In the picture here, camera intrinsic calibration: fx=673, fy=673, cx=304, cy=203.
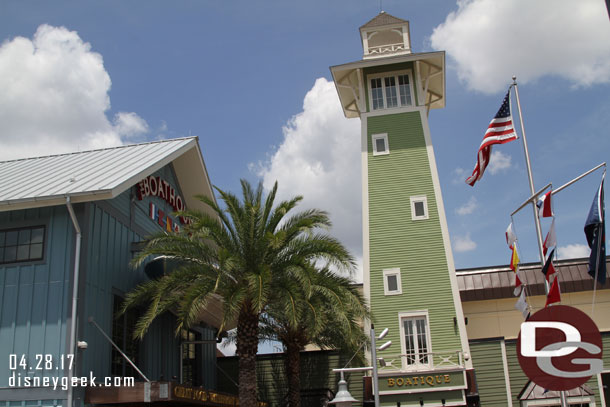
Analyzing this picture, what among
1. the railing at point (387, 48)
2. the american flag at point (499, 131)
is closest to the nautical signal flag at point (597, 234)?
the american flag at point (499, 131)

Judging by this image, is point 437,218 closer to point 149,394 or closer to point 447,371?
point 447,371

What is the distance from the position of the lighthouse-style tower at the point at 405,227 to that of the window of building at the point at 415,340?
0.04 meters

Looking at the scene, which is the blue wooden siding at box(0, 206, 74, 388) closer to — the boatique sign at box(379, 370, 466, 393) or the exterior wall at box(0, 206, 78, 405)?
the exterior wall at box(0, 206, 78, 405)

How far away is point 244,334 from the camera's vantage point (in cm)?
2142

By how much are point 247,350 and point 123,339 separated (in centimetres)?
419

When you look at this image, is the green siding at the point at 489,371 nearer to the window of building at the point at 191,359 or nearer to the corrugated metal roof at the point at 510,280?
the corrugated metal roof at the point at 510,280

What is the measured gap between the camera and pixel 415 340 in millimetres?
28453

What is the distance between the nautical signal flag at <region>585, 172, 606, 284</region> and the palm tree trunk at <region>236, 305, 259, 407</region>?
10.1 meters

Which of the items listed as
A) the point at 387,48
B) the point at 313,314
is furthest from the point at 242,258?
the point at 387,48

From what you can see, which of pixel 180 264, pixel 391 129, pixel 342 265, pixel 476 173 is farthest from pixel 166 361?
pixel 391 129

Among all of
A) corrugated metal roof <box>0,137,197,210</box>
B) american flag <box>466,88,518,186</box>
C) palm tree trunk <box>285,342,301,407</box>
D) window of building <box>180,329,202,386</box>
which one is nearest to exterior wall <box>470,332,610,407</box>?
palm tree trunk <box>285,342,301,407</box>

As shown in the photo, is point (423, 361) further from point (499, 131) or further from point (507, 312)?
point (499, 131)

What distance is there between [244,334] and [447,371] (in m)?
10.3

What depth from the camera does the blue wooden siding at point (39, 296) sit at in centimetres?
1912
